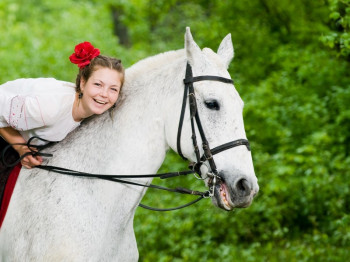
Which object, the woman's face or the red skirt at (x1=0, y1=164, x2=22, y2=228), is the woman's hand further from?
the woman's face

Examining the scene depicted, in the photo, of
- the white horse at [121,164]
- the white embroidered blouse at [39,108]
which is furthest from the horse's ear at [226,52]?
the white embroidered blouse at [39,108]

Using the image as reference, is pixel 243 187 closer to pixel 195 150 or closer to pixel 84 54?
pixel 195 150

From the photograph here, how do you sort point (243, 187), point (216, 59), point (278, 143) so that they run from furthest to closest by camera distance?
point (278, 143), point (216, 59), point (243, 187)

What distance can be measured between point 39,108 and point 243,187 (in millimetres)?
1380

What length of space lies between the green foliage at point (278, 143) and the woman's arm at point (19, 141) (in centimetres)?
279

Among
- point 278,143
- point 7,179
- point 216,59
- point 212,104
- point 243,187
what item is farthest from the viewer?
point 278,143

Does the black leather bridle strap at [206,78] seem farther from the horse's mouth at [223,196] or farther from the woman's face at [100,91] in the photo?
the horse's mouth at [223,196]

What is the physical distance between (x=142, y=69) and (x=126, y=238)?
1170mm

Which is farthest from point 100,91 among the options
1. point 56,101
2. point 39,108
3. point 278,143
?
point 278,143

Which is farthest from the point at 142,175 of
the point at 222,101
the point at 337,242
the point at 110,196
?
the point at 337,242

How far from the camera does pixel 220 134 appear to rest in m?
3.21

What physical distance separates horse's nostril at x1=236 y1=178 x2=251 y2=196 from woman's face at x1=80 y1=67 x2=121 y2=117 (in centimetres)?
101

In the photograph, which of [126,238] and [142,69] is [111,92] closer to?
[142,69]

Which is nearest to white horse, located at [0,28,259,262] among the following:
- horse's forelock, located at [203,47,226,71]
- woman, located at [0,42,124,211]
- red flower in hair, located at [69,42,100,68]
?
horse's forelock, located at [203,47,226,71]
